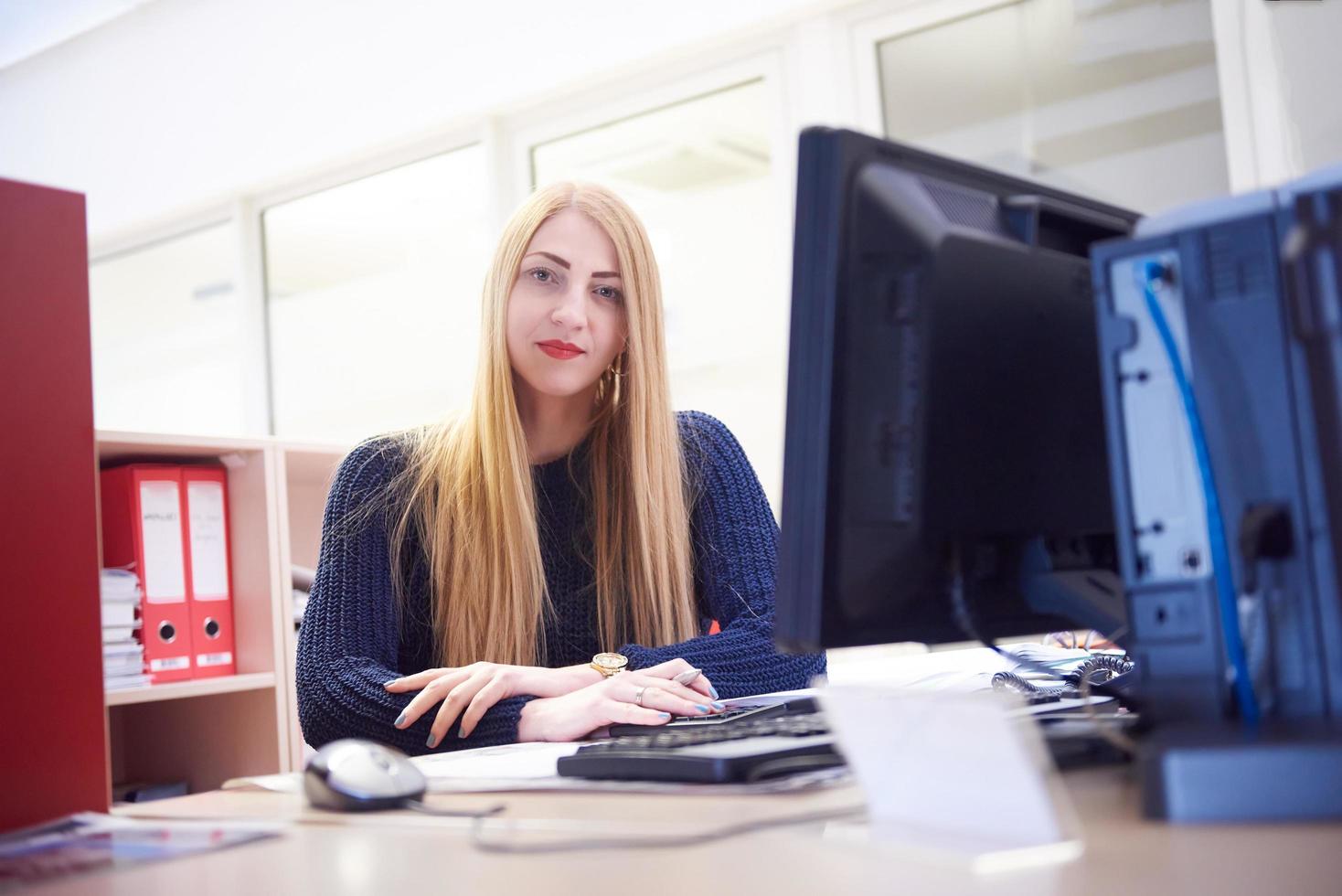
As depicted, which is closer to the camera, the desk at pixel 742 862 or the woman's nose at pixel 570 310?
the desk at pixel 742 862

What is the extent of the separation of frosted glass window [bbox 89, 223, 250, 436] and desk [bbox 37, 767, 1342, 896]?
424cm

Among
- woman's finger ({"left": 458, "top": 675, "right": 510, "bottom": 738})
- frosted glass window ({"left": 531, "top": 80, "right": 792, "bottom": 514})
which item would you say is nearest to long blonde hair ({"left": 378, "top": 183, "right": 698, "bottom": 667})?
woman's finger ({"left": 458, "top": 675, "right": 510, "bottom": 738})

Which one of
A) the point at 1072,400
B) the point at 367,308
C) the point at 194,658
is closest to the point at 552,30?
the point at 367,308

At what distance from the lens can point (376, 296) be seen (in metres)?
4.54

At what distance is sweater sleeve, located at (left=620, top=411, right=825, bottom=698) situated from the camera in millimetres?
1489

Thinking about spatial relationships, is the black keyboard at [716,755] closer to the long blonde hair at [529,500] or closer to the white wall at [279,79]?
the long blonde hair at [529,500]

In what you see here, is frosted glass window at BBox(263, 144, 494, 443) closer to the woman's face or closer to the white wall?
the white wall

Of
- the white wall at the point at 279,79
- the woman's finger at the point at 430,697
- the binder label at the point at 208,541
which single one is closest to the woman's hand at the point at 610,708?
the woman's finger at the point at 430,697

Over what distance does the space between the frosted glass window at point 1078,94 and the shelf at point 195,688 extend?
71.3 inches

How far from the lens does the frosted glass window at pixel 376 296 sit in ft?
14.0

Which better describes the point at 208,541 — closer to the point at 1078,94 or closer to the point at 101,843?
the point at 101,843

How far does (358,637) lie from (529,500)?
1.14 feet

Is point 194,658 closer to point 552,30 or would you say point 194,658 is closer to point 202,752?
point 202,752

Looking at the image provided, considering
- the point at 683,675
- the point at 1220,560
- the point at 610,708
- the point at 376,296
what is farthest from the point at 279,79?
the point at 1220,560
